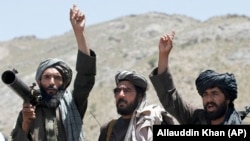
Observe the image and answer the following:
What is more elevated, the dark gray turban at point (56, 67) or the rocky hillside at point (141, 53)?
the rocky hillside at point (141, 53)

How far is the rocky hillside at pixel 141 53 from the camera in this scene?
45.9m

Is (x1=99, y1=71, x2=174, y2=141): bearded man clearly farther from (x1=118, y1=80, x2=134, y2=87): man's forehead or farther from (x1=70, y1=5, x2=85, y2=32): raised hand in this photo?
(x1=70, y1=5, x2=85, y2=32): raised hand

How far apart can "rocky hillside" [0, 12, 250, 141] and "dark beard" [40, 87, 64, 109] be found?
77.7 ft

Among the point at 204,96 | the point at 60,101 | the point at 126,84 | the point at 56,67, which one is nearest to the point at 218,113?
the point at 204,96

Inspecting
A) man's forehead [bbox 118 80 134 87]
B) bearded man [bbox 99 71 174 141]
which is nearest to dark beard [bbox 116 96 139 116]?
bearded man [bbox 99 71 174 141]

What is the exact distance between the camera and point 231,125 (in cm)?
538

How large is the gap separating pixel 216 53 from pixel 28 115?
158 feet

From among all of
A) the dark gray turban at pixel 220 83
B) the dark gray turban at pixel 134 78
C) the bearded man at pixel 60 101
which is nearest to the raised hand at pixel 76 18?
the bearded man at pixel 60 101

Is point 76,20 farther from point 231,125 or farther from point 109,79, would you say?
point 109,79

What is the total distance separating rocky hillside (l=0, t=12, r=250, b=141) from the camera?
151ft

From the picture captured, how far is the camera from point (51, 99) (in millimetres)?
5625

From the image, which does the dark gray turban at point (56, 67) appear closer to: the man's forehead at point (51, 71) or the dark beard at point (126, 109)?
the man's forehead at point (51, 71)

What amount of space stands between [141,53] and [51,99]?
186 ft

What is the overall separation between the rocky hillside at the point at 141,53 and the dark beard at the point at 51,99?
23.7 meters
